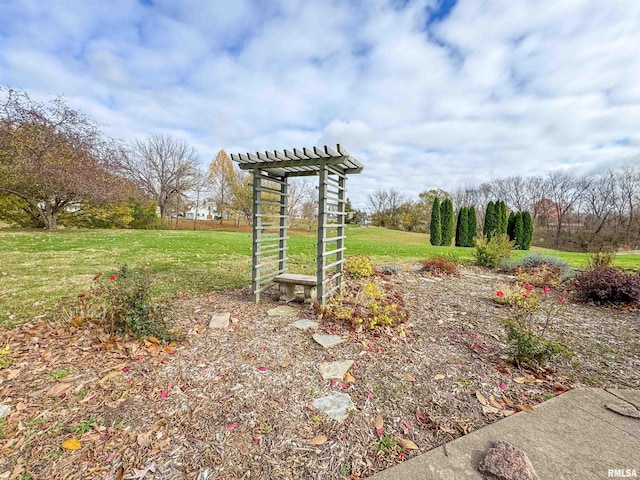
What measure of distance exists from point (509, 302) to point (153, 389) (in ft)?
15.1

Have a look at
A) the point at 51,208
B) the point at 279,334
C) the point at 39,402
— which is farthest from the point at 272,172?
the point at 51,208

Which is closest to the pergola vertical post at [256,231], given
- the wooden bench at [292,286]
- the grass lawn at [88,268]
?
the wooden bench at [292,286]

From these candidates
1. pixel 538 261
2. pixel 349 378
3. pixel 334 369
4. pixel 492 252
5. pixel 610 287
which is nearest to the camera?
pixel 349 378

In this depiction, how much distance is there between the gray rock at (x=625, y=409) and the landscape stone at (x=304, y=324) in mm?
2442

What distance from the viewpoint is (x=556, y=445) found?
4.89 feet

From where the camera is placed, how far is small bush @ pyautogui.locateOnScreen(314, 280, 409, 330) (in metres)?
3.11

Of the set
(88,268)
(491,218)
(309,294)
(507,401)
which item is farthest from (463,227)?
(88,268)

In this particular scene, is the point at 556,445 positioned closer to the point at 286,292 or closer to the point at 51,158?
the point at 286,292

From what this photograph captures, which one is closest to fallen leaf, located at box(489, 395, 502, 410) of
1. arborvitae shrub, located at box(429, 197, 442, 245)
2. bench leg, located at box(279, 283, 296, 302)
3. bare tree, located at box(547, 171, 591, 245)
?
bench leg, located at box(279, 283, 296, 302)

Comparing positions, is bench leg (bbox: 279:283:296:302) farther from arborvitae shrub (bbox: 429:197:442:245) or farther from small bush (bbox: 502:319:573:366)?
arborvitae shrub (bbox: 429:197:442:245)

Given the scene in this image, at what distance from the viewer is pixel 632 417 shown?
5.67 ft

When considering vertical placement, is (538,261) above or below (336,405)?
above

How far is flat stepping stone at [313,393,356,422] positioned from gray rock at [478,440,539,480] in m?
0.78

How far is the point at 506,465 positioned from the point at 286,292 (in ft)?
10.2
